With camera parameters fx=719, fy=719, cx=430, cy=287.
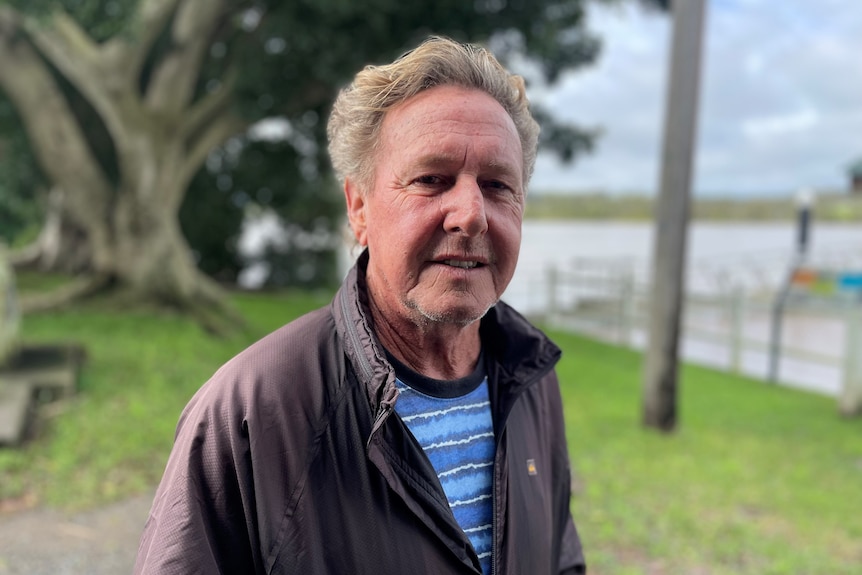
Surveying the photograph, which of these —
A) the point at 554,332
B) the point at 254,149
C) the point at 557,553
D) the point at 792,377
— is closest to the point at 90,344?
the point at 254,149

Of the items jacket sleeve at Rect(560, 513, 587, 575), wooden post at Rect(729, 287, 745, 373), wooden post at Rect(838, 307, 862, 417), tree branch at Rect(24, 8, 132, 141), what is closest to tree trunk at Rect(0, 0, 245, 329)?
tree branch at Rect(24, 8, 132, 141)

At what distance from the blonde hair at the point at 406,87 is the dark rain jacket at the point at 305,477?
1.11 ft

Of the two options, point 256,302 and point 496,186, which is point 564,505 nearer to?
point 496,186

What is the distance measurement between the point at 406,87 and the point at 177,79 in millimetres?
9601

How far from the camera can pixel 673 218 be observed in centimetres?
679

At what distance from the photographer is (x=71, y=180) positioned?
988 cm

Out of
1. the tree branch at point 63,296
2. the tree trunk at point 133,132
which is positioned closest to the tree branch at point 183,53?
the tree trunk at point 133,132

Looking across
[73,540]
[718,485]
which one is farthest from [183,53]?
[718,485]

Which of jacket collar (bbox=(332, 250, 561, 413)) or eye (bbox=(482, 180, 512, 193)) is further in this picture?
eye (bbox=(482, 180, 512, 193))

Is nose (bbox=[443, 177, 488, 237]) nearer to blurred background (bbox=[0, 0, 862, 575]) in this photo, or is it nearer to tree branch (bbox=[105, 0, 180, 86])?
blurred background (bbox=[0, 0, 862, 575])

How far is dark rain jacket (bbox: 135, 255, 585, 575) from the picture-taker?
122 centimetres

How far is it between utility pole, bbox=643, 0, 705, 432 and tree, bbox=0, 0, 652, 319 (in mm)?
2378

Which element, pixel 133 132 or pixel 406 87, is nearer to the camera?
pixel 406 87

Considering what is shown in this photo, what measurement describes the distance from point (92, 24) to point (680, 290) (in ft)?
21.5
